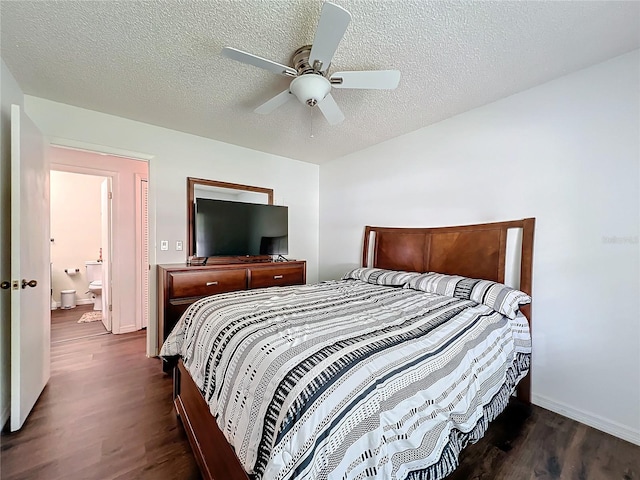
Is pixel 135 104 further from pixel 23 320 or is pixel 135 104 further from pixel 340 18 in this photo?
pixel 340 18

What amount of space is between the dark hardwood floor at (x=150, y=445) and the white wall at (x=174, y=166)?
0.93 metres

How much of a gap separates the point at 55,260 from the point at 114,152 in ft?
12.2

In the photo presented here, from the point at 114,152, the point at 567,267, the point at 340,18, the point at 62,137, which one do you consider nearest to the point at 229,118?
the point at 114,152

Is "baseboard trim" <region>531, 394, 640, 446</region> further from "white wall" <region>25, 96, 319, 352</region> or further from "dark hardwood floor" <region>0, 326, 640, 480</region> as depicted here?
"white wall" <region>25, 96, 319, 352</region>

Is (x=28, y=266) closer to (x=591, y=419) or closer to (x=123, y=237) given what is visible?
(x=123, y=237)

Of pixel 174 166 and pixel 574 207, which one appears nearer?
pixel 574 207

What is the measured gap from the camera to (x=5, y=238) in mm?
1884

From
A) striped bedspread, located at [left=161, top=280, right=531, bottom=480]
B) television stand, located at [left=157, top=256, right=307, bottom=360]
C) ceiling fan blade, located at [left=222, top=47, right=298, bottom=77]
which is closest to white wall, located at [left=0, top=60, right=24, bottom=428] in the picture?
television stand, located at [left=157, top=256, right=307, bottom=360]

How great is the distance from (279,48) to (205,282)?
2.19 m

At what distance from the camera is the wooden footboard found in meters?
1.12

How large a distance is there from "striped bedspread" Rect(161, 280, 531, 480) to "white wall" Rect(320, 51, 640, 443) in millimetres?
593

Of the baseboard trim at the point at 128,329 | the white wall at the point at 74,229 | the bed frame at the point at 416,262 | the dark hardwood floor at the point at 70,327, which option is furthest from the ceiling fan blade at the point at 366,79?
the white wall at the point at 74,229

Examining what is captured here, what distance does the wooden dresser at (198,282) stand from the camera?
258 cm

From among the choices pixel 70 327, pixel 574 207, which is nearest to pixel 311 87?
pixel 574 207
